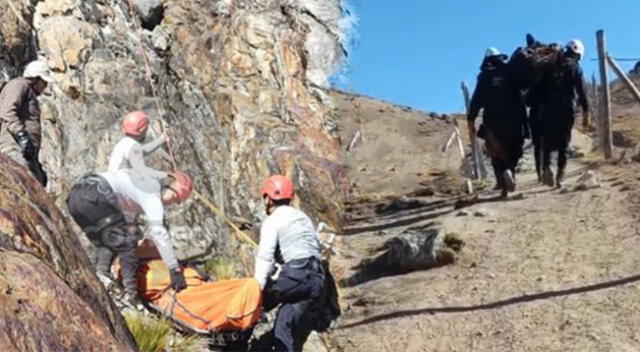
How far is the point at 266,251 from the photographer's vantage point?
22.3 ft

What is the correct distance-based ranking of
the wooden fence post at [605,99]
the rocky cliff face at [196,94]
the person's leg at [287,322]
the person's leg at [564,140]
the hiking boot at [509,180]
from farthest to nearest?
the wooden fence post at [605,99]
the hiking boot at [509,180]
the person's leg at [564,140]
the rocky cliff face at [196,94]
the person's leg at [287,322]

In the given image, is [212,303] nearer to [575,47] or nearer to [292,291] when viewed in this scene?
[292,291]

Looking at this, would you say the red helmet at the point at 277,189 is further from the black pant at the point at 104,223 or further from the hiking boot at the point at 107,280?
the hiking boot at the point at 107,280

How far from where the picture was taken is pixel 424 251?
10.5 meters

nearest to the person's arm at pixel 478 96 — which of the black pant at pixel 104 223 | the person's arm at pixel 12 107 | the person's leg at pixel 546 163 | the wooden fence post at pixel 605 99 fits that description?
the person's leg at pixel 546 163

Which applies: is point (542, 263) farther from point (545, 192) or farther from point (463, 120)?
point (463, 120)

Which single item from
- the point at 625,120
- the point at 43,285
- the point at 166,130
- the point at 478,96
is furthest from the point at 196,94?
the point at 625,120

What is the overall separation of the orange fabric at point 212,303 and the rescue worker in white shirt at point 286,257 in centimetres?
14

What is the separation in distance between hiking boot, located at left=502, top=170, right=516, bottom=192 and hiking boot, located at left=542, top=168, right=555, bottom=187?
478mm

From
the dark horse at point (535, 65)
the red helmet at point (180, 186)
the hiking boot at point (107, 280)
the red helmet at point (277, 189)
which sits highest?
the dark horse at point (535, 65)

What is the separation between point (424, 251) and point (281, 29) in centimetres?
616

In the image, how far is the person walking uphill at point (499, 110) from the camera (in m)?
11.7

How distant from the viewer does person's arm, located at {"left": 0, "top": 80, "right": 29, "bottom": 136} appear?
26.2ft

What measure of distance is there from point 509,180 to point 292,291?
20.7ft
